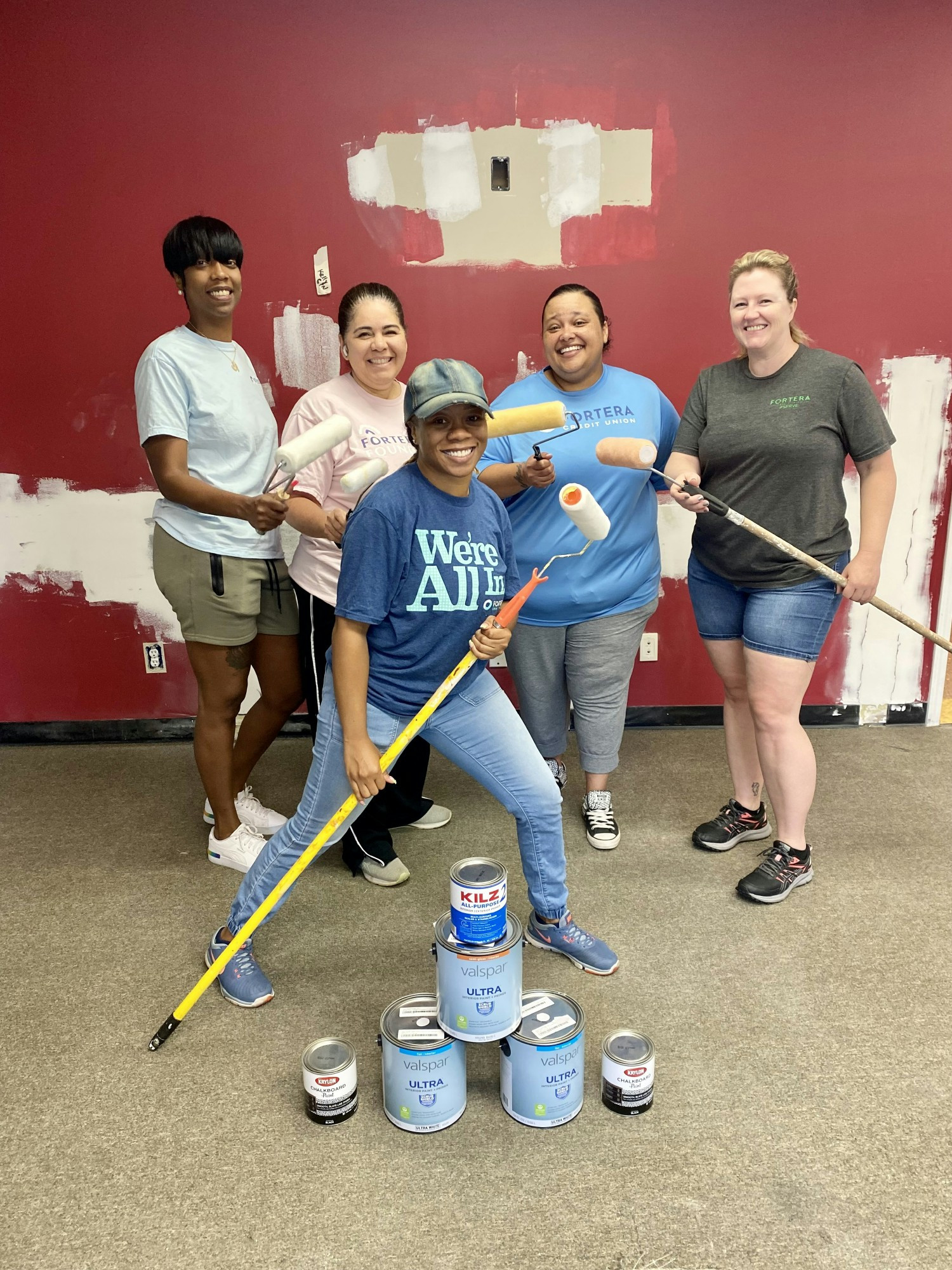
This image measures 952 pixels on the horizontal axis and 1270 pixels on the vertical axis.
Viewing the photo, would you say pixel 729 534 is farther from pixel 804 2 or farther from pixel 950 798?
pixel 804 2

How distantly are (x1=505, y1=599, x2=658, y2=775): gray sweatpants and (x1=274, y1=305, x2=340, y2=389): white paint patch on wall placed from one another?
47.6 inches

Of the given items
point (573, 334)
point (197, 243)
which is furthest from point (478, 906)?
point (197, 243)

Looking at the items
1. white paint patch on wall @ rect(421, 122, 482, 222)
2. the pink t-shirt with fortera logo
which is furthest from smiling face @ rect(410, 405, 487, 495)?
white paint patch on wall @ rect(421, 122, 482, 222)

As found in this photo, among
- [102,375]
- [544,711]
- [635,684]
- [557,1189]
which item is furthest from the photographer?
[635,684]

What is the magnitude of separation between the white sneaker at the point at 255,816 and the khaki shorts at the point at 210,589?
0.61m

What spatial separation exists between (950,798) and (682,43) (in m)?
2.52

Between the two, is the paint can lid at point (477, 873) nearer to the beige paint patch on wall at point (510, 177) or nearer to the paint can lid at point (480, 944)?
the paint can lid at point (480, 944)

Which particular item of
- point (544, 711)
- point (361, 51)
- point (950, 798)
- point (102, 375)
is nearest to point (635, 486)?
point (544, 711)

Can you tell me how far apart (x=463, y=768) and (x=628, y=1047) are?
0.57 m

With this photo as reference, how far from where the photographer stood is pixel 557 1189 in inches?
53.5

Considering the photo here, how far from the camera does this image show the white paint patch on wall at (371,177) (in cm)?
274

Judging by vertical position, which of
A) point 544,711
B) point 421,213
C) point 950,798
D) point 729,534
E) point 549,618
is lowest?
point 950,798

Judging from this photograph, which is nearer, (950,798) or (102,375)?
(950,798)

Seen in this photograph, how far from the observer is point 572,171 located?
2783mm
